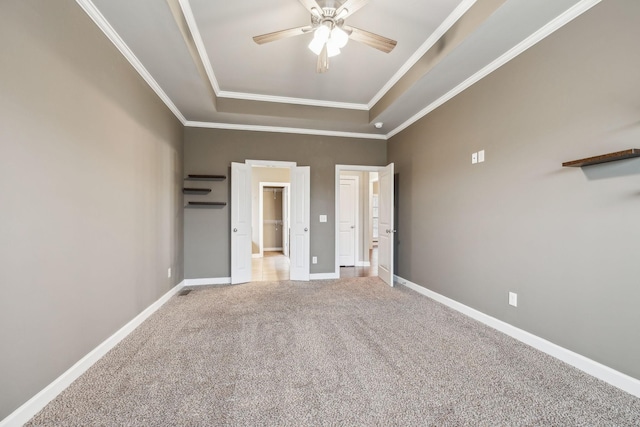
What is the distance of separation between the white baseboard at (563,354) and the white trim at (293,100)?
3162mm

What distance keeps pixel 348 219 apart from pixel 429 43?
395 cm

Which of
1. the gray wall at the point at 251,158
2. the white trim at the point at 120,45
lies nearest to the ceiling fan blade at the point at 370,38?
the white trim at the point at 120,45

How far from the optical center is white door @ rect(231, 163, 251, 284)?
4.29 m

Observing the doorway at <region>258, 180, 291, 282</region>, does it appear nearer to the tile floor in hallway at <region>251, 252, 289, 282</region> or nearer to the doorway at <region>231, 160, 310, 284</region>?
the tile floor in hallway at <region>251, 252, 289, 282</region>

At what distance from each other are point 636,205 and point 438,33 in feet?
6.83

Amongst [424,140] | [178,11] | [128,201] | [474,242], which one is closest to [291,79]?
[178,11]

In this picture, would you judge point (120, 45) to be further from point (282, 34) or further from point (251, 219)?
point (251, 219)

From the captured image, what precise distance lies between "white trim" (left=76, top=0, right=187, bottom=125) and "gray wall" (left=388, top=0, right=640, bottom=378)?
3.49 m

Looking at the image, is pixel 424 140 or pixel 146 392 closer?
pixel 146 392

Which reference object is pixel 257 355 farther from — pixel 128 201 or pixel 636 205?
pixel 636 205

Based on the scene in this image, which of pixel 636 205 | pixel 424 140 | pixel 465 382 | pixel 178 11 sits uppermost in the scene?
pixel 178 11

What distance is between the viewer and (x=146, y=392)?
1.68 m

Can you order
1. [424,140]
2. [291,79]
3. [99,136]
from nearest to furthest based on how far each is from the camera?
[99,136]
[291,79]
[424,140]

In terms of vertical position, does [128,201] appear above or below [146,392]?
above
